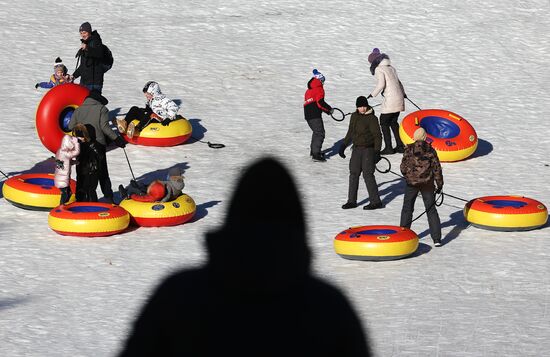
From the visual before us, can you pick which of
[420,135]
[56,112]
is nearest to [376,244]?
[420,135]

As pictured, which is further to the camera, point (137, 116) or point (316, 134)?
point (137, 116)

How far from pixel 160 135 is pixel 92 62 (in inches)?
70.2

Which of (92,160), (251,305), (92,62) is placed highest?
(92,62)

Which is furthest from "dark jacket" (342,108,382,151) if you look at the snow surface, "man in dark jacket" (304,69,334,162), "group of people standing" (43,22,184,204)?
"group of people standing" (43,22,184,204)

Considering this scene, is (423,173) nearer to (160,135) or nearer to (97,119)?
(97,119)


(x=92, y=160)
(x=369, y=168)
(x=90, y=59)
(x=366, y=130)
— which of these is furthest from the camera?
(x=90, y=59)

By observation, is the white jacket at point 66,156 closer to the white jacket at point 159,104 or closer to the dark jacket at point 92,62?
the white jacket at point 159,104

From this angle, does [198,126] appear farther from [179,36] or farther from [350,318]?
[350,318]

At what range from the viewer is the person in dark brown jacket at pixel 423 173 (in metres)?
13.5

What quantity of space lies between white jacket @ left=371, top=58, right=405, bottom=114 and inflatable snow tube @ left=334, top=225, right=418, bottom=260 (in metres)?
4.71

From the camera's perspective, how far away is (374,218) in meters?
15.1

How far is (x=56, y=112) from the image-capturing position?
676 inches

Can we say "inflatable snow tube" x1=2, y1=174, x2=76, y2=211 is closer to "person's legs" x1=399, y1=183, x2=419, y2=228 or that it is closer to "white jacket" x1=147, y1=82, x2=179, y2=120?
"white jacket" x1=147, y1=82, x2=179, y2=120

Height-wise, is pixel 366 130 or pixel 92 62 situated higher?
pixel 92 62
